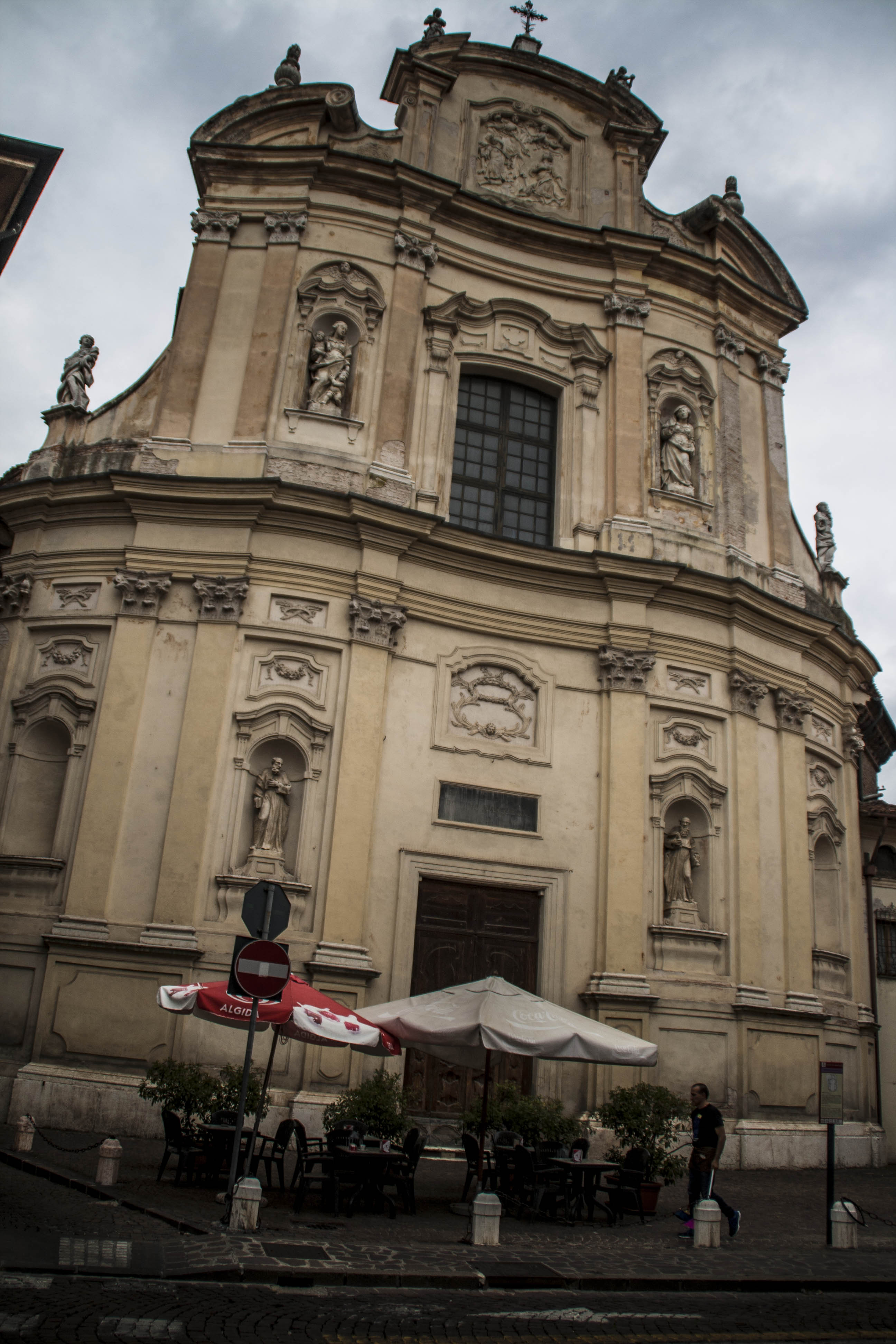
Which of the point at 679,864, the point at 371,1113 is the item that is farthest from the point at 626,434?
the point at 371,1113

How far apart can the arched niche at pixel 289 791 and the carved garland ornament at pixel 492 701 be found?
2.47 meters

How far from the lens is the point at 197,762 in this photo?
14.7 meters

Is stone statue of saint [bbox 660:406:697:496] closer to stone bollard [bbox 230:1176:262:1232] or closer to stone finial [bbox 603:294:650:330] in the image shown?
stone finial [bbox 603:294:650:330]

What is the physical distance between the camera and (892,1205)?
12688mm

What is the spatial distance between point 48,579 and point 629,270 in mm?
11599

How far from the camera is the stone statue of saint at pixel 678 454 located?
18.9 metres

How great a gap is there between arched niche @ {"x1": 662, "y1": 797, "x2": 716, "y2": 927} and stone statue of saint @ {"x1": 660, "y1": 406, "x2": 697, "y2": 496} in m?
5.45

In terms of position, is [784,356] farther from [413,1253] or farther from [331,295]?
[413,1253]

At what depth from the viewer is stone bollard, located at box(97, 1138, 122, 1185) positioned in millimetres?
9531

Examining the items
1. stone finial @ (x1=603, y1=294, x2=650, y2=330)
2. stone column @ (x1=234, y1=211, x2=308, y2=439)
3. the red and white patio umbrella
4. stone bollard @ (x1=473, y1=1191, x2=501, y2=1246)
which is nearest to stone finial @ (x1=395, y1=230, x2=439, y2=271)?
stone column @ (x1=234, y1=211, x2=308, y2=439)

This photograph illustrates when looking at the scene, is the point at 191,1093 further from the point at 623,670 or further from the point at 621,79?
the point at 621,79

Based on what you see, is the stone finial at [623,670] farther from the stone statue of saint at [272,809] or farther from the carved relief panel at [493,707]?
the stone statue of saint at [272,809]

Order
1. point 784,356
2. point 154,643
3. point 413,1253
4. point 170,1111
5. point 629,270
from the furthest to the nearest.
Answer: point 784,356
point 629,270
point 154,643
point 170,1111
point 413,1253

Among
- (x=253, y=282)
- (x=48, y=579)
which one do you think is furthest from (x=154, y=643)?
(x=253, y=282)
